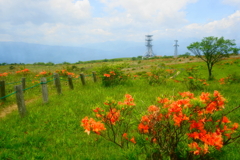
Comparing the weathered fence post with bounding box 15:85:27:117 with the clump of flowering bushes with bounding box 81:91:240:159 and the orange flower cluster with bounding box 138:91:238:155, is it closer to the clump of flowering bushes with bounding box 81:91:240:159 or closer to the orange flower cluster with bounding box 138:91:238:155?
the clump of flowering bushes with bounding box 81:91:240:159

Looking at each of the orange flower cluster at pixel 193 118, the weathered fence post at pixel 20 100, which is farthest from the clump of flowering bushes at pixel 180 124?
the weathered fence post at pixel 20 100

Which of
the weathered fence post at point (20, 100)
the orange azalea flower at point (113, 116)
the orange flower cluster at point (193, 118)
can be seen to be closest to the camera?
the orange flower cluster at point (193, 118)

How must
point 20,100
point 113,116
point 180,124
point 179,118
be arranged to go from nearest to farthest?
point 179,118 < point 180,124 < point 113,116 < point 20,100

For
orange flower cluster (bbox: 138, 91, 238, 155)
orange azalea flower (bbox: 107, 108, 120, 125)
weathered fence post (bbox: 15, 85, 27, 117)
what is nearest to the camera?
orange flower cluster (bbox: 138, 91, 238, 155)

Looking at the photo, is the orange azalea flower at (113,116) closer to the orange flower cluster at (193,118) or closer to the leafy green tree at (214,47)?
the orange flower cluster at (193,118)

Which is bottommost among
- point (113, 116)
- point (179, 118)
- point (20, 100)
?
point (20, 100)

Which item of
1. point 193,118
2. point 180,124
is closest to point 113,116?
point 180,124

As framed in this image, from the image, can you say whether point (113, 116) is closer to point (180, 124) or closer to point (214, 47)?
point (180, 124)

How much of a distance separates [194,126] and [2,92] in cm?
875

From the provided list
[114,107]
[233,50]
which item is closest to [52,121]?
[114,107]

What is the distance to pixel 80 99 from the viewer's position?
7.31 meters

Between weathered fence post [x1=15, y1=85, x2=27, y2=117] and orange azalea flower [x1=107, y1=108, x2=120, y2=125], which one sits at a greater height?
orange azalea flower [x1=107, y1=108, x2=120, y2=125]

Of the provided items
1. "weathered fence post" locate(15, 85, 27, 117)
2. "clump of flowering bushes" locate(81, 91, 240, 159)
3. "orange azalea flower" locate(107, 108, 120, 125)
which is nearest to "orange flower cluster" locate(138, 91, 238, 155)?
"clump of flowering bushes" locate(81, 91, 240, 159)

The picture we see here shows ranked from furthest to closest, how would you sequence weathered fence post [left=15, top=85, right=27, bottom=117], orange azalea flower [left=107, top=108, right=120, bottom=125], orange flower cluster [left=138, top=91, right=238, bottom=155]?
weathered fence post [left=15, top=85, right=27, bottom=117] < orange azalea flower [left=107, top=108, right=120, bottom=125] < orange flower cluster [left=138, top=91, right=238, bottom=155]
